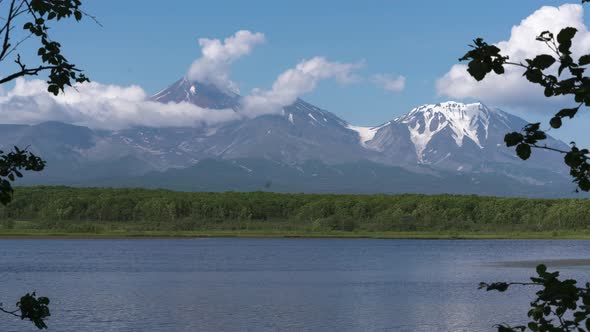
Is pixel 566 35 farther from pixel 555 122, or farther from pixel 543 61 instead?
pixel 555 122

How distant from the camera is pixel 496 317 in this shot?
41312 millimetres

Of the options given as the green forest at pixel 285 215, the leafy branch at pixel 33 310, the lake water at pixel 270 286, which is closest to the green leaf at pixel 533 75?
the leafy branch at pixel 33 310

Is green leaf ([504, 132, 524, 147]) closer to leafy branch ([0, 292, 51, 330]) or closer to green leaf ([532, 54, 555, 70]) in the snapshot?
green leaf ([532, 54, 555, 70])

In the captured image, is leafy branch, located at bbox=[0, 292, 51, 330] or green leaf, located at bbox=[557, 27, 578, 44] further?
leafy branch, located at bbox=[0, 292, 51, 330]

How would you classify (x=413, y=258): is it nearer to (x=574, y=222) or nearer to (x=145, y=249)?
(x=145, y=249)

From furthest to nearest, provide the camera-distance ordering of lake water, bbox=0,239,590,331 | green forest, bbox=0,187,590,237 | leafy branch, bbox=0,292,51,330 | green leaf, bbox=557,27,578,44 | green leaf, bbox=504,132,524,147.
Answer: green forest, bbox=0,187,590,237 → lake water, bbox=0,239,590,331 → leafy branch, bbox=0,292,51,330 → green leaf, bbox=504,132,524,147 → green leaf, bbox=557,27,578,44

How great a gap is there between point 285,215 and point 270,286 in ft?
366

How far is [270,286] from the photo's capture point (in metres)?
58.4

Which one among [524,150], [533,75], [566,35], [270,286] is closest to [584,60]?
[566,35]

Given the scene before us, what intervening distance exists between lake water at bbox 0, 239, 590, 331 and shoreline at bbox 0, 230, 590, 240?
759 inches

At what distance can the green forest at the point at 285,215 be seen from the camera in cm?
14200

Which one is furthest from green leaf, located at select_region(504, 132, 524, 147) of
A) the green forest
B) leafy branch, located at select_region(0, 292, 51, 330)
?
the green forest

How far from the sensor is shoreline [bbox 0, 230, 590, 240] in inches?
5123

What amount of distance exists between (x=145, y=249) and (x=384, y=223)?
176 ft
